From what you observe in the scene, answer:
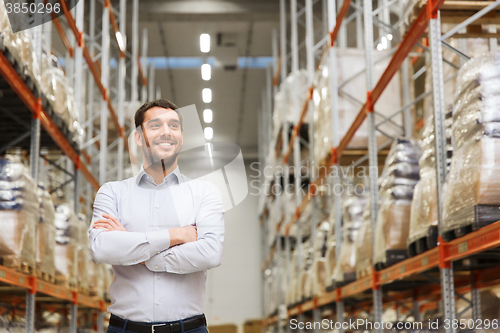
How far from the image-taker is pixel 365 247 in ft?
20.5

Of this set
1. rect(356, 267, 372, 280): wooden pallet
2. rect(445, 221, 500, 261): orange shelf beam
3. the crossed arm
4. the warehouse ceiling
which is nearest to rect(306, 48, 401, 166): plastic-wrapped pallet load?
rect(356, 267, 372, 280): wooden pallet

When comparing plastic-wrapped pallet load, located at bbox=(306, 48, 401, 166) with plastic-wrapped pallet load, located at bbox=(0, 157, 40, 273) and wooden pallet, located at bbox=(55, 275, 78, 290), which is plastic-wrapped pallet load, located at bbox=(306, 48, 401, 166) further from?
plastic-wrapped pallet load, located at bbox=(0, 157, 40, 273)

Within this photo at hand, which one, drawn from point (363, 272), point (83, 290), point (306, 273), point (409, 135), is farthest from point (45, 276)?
point (306, 273)

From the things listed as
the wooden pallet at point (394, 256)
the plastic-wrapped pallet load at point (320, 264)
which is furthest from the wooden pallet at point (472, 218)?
the plastic-wrapped pallet load at point (320, 264)

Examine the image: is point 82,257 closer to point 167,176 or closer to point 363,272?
point 363,272

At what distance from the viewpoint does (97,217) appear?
281cm

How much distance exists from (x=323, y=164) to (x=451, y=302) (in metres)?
5.28

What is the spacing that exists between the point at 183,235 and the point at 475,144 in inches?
73.1

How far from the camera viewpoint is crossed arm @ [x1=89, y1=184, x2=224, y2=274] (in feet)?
8.79

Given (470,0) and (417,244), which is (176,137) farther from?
(470,0)

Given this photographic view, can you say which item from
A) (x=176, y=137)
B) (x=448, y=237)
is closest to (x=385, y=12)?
(x=448, y=237)

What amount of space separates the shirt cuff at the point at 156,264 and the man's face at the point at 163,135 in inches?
17.6

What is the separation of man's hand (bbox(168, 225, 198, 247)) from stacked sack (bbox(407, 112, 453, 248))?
204 cm

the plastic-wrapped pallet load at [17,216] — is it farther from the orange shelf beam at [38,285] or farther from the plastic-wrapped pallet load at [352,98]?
the plastic-wrapped pallet load at [352,98]
